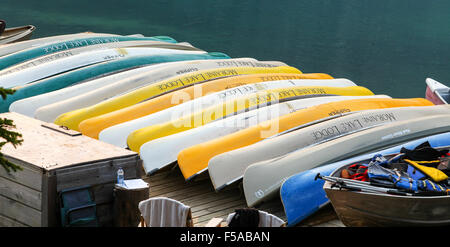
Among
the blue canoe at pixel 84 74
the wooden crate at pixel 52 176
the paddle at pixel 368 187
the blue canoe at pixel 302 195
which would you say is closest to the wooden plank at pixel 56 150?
the wooden crate at pixel 52 176

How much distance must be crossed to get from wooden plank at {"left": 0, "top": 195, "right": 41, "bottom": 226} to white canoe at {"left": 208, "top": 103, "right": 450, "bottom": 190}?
5.55ft

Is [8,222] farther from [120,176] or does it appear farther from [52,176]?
[120,176]

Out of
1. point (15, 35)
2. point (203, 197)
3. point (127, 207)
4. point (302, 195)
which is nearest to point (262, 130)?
point (203, 197)

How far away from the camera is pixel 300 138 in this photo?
603 cm

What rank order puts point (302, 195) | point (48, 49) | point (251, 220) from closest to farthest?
point (251, 220), point (302, 195), point (48, 49)

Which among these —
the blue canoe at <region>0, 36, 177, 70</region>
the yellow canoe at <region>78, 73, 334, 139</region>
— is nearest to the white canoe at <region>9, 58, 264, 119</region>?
the yellow canoe at <region>78, 73, 334, 139</region>

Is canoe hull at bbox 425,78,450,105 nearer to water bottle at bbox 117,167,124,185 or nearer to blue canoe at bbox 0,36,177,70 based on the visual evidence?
blue canoe at bbox 0,36,177,70

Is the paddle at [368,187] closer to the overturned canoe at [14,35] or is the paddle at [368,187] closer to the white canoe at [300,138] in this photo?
the white canoe at [300,138]

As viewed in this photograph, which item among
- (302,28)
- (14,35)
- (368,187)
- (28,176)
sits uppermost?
(368,187)

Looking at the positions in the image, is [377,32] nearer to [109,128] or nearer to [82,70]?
[82,70]

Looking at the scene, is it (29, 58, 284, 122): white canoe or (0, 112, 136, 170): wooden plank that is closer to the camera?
(0, 112, 136, 170): wooden plank

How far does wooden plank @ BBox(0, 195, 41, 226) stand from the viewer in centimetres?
425

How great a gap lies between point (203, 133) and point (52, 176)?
231 centimetres

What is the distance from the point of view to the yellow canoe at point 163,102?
653 centimetres
